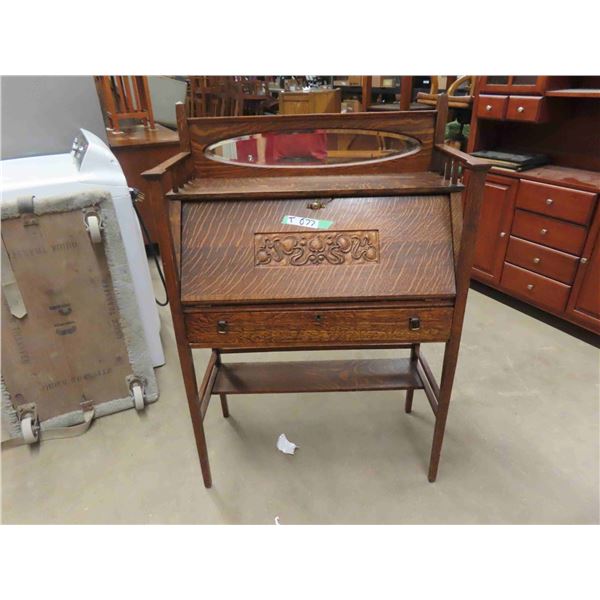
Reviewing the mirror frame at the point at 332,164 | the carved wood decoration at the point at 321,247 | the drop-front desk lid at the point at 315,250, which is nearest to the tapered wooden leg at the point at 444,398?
the drop-front desk lid at the point at 315,250

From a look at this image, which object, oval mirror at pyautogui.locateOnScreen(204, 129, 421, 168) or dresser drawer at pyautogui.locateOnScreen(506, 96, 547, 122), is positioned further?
dresser drawer at pyautogui.locateOnScreen(506, 96, 547, 122)

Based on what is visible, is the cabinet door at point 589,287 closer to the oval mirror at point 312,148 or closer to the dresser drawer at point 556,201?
the dresser drawer at point 556,201

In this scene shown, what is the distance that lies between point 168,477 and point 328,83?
4.55 m

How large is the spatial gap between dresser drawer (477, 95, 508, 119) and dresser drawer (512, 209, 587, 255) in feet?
1.91

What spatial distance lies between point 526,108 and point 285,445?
7.26 ft

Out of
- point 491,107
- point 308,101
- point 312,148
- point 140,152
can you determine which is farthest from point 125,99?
point 491,107

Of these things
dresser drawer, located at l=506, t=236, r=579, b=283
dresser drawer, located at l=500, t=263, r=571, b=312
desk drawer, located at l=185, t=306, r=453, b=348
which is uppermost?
desk drawer, located at l=185, t=306, r=453, b=348

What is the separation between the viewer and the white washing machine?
1555mm

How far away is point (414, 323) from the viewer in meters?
1.24

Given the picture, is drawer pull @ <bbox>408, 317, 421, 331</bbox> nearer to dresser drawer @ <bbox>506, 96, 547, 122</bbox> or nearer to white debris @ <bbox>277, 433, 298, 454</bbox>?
white debris @ <bbox>277, 433, 298, 454</bbox>

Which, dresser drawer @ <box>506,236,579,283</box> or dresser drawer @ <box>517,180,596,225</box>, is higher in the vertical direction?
dresser drawer @ <box>517,180,596,225</box>

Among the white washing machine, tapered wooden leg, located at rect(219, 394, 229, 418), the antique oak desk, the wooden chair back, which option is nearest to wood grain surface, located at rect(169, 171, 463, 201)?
the antique oak desk

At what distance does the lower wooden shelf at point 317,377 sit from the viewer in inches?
63.5

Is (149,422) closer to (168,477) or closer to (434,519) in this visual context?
(168,477)
